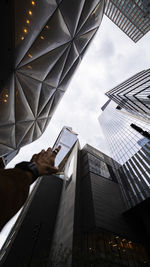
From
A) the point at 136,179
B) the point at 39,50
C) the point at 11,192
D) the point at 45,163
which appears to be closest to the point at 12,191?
the point at 11,192

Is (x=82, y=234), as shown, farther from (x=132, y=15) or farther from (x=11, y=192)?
(x=132, y=15)

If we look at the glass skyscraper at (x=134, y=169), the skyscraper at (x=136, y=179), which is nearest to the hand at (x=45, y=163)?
the skyscraper at (x=136, y=179)

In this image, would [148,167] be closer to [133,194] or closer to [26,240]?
[133,194]

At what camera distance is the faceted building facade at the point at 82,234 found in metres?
10.7

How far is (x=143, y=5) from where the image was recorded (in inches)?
2002

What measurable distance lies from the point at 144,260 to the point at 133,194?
32.0ft

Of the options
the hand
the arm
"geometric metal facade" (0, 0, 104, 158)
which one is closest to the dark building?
the hand

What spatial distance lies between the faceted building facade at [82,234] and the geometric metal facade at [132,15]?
75.7m

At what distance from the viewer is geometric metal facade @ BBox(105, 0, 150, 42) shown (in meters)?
52.8

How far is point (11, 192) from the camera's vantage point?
128 cm

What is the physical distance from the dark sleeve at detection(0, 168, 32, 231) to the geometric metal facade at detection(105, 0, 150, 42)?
7644 cm

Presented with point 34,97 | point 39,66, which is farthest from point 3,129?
point 39,66

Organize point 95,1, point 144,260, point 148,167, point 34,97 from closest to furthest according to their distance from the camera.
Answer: point 95,1
point 34,97
point 144,260
point 148,167

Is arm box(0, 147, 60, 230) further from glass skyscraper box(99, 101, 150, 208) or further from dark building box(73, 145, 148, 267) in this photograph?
glass skyscraper box(99, 101, 150, 208)
